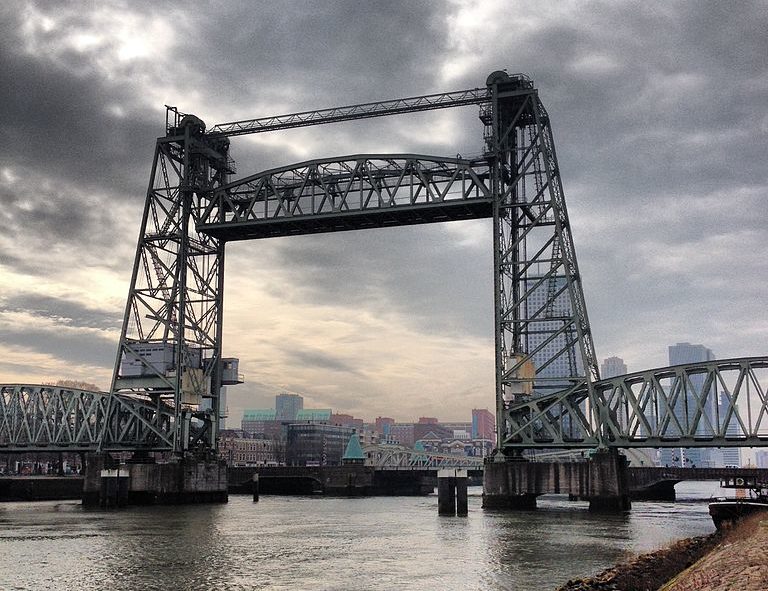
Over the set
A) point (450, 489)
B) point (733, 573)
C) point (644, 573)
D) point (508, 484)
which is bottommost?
point (644, 573)

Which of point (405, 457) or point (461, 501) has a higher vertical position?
point (405, 457)

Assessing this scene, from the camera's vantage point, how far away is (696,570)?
62.5 feet

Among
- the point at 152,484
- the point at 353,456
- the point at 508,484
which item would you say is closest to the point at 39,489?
the point at 152,484

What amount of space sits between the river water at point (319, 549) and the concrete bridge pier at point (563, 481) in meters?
1.69

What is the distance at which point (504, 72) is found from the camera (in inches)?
2729

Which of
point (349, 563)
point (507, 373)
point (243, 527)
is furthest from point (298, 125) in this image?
point (349, 563)

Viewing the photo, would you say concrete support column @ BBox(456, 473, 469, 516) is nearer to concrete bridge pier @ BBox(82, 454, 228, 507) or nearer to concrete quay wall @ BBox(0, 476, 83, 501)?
concrete bridge pier @ BBox(82, 454, 228, 507)

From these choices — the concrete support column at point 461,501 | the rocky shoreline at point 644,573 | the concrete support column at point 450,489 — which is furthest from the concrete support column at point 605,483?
the rocky shoreline at point 644,573

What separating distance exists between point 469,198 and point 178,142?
91.4 ft

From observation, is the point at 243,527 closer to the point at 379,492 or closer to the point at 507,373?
the point at 507,373

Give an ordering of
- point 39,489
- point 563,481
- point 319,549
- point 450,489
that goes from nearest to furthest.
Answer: point 319,549 → point 563,481 → point 450,489 → point 39,489

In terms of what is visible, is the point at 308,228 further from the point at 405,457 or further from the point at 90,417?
the point at 405,457

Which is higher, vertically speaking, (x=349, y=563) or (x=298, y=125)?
(x=298, y=125)

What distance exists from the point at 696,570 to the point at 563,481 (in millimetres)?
41080
